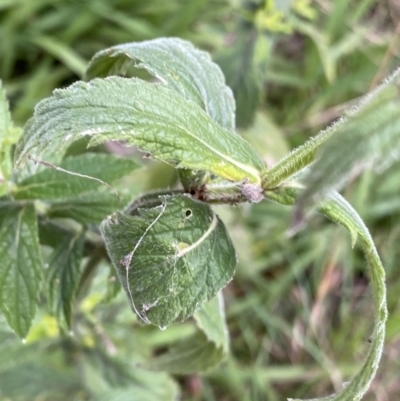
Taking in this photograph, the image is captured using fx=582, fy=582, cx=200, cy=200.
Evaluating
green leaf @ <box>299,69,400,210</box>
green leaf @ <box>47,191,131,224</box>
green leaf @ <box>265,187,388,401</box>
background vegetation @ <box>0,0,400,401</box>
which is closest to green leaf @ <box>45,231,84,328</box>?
green leaf @ <box>47,191,131,224</box>

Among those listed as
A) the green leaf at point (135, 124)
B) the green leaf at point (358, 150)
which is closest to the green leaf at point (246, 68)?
the green leaf at point (135, 124)

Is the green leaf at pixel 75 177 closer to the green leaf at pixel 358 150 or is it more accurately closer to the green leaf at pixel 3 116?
the green leaf at pixel 3 116

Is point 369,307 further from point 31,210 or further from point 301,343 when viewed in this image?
point 31,210

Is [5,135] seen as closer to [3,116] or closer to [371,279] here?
[3,116]

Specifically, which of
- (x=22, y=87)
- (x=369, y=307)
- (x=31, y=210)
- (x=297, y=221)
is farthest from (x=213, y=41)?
(x=297, y=221)

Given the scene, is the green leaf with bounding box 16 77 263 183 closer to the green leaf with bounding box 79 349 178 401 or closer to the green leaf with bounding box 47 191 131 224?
the green leaf with bounding box 47 191 131 224
